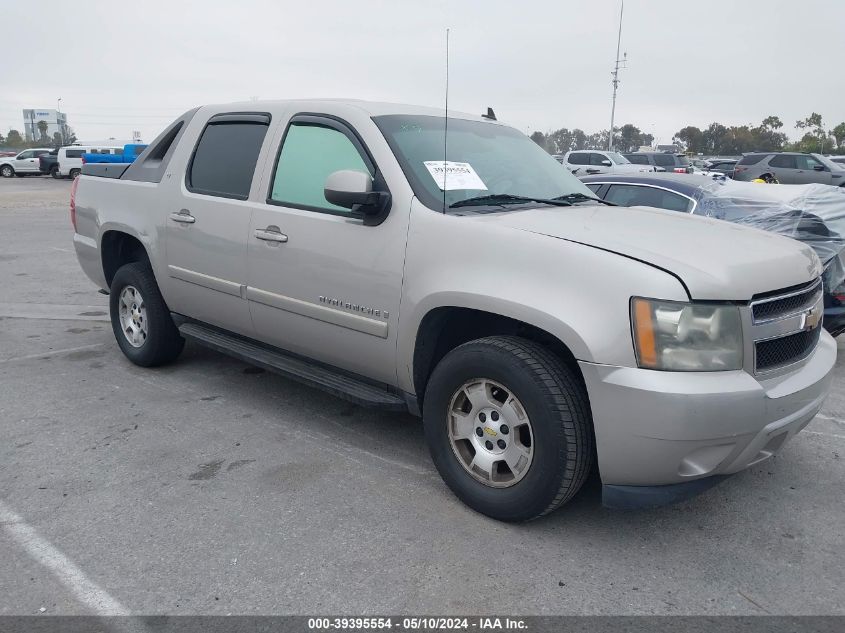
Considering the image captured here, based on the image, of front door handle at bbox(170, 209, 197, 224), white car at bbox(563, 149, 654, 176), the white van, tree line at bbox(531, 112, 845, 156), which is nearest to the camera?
front door handle at bbox(170, 209, 197, 224)

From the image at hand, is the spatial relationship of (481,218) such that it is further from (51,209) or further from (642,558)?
(51,209)

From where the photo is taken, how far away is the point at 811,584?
9.05 ft

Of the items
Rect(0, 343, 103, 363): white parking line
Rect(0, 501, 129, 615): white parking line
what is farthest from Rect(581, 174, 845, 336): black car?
Rect(0, 501, 129, 615): white parking line

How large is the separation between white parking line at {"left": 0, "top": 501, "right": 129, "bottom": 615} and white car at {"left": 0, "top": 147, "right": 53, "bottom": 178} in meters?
43.0

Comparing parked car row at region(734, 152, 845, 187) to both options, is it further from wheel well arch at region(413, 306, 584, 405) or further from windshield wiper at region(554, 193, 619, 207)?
wheel well arch at region(413, 306, 584, 405)

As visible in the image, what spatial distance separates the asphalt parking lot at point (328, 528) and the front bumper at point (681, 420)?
41 centimetres

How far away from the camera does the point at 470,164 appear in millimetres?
3807

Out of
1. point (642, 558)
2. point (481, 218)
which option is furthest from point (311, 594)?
point (481, 218)

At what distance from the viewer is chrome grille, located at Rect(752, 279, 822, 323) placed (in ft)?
9.37

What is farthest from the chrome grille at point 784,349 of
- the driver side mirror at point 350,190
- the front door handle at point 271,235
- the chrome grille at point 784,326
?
the front door handle at point 271,235

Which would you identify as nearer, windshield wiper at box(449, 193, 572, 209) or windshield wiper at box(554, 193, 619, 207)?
windshield wiper at box(449, 193, 572, 209)

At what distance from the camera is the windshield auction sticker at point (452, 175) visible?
356cm

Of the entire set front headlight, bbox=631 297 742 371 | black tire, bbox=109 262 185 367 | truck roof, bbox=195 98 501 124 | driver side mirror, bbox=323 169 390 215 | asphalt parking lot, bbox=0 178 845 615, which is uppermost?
truck roof, bbox=195 98 501 124

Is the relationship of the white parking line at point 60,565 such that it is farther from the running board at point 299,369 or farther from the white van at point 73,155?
the white van at point 73,155
